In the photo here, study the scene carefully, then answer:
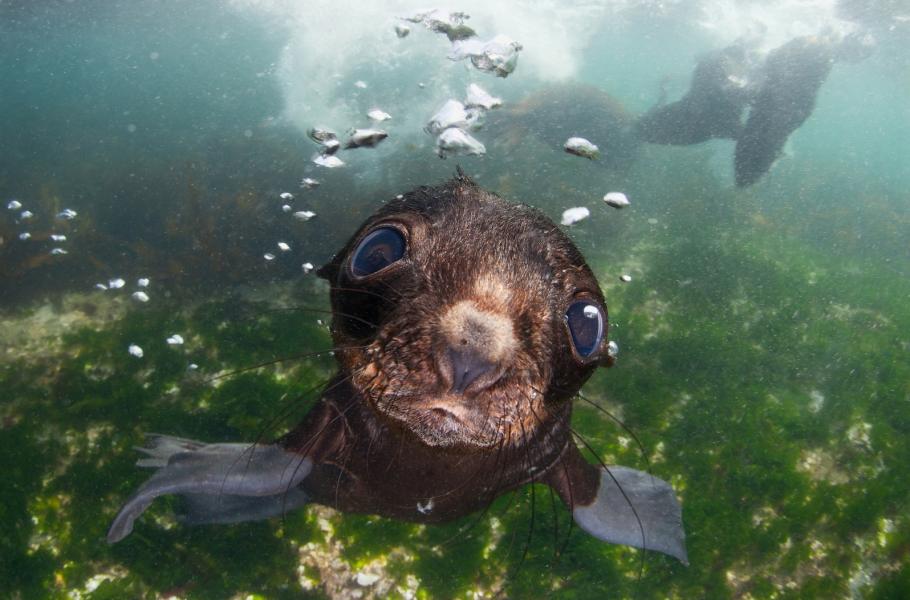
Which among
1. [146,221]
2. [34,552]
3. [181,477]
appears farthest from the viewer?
[146,221]

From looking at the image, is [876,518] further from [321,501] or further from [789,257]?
[789,257]

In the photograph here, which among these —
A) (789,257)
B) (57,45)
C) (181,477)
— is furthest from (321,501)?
(57,45)

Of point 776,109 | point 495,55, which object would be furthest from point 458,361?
point 776,109

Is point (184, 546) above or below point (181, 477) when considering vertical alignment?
below

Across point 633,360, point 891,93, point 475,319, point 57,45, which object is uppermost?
point 475,319

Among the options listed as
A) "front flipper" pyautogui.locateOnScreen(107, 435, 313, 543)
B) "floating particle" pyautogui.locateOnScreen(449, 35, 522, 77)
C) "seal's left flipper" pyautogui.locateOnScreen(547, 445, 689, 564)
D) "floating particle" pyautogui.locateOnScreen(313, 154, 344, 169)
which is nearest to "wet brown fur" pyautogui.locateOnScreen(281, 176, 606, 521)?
"front flipper" pyautogui.locateOnScreen(107, 435, 313, 543)

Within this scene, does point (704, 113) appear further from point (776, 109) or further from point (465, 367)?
point (465, 367)

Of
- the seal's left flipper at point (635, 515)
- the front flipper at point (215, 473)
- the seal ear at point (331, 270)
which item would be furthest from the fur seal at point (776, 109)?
the front flipper at point (215, 473)

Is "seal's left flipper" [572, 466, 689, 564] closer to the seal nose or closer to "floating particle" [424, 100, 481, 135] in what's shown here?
the seal nose
